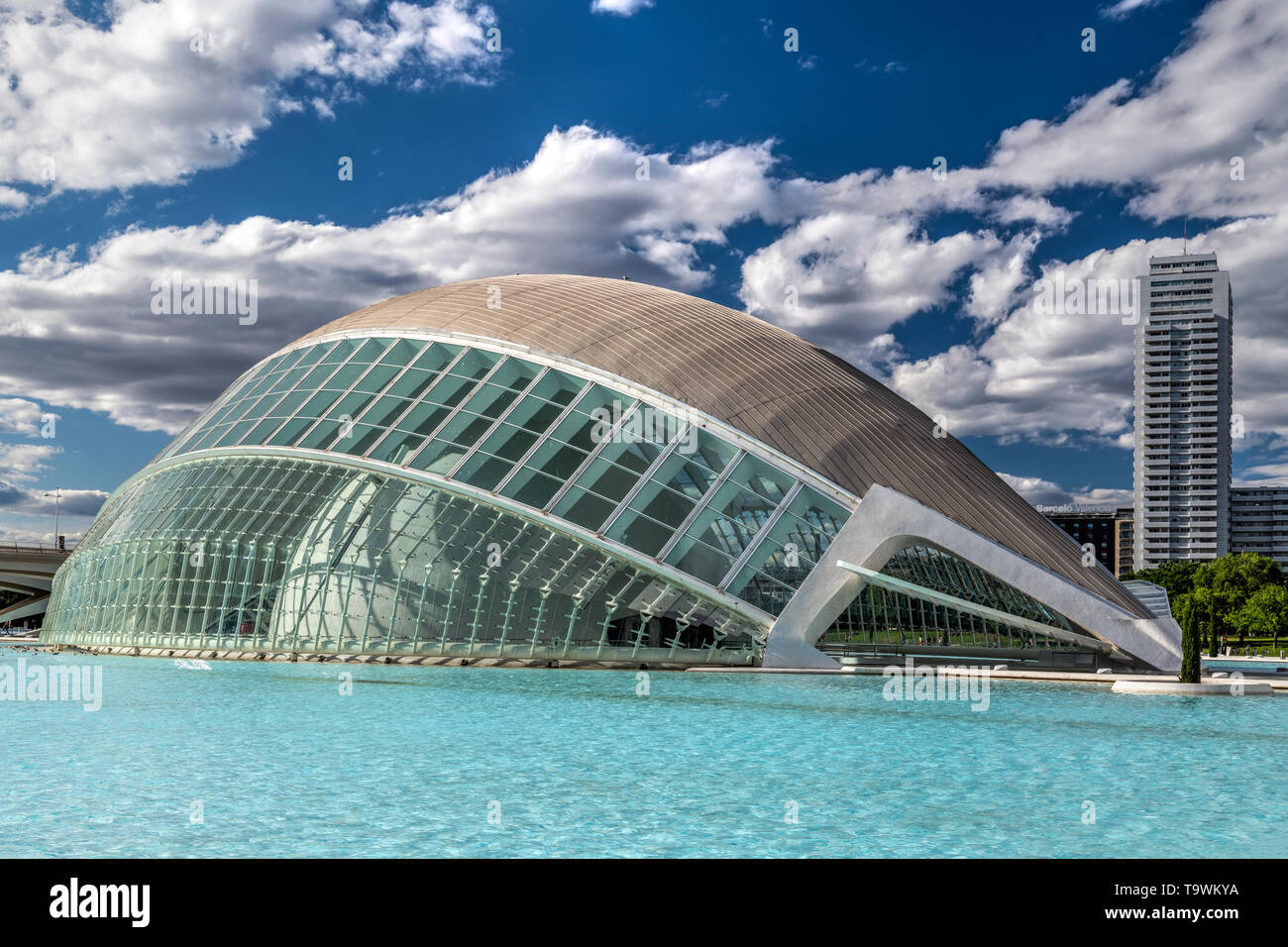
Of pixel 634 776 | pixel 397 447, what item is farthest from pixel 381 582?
pixel 634 776

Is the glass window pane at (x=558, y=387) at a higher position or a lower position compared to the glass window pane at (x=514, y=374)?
lower

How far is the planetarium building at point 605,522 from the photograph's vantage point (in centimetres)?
2780

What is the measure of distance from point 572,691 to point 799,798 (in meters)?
11.6

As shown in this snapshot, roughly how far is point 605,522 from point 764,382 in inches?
269

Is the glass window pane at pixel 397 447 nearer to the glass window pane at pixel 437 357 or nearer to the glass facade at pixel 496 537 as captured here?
the glass facade at pixel 496 537

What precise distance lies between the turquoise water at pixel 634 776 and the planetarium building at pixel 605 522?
646 centimetres

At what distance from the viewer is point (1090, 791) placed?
11.7 metres

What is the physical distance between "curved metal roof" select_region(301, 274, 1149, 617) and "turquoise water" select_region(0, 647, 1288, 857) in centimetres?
847

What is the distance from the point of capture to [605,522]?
2852cm

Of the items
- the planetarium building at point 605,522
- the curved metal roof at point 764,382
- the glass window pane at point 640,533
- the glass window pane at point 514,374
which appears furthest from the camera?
the glass window pane at point 514,374

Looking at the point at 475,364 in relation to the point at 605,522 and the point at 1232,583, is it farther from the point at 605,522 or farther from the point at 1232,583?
the point at 1232,583

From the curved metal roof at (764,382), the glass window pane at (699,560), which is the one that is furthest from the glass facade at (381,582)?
the curved metal roof at (764,382)

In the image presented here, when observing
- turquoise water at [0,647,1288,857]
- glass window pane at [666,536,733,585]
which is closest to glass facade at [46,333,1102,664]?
glass window pane at [666,536,733,585]
